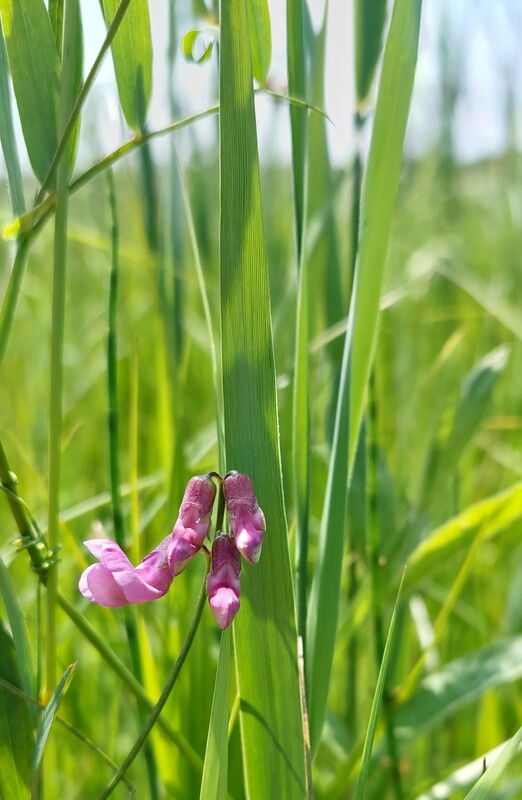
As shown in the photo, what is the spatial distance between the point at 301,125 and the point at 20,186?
6.8 inches

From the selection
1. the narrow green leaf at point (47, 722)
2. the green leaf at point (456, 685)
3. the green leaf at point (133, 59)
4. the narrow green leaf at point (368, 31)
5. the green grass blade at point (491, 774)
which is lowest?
the green leaf at point (456, 685)

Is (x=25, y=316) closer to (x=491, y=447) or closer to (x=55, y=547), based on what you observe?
(x=491, y=447)

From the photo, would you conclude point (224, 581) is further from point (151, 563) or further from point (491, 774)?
point (491, 774)

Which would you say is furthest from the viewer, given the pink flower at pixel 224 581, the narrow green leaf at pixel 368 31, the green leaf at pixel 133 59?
the narrow green leaf at pixel 368 31

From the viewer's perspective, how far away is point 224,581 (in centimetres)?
34

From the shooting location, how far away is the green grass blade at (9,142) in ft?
1.34

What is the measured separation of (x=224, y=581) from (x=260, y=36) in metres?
0.30

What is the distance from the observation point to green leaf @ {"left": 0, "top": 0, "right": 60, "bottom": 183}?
399 mm

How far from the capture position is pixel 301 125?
1.60 feet

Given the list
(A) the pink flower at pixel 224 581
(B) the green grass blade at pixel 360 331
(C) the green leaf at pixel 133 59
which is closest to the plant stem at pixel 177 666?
(A) the pink flower at pixel 224 581

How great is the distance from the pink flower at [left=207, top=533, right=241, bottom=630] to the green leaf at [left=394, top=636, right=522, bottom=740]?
39 centimetres

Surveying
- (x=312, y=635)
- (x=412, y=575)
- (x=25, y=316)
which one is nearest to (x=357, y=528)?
(x=412, y=575)

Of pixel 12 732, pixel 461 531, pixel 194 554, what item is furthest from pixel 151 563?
pixel 461 531

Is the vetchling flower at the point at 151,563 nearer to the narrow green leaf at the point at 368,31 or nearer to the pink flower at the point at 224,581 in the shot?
the pink flower at the point at 224,581
